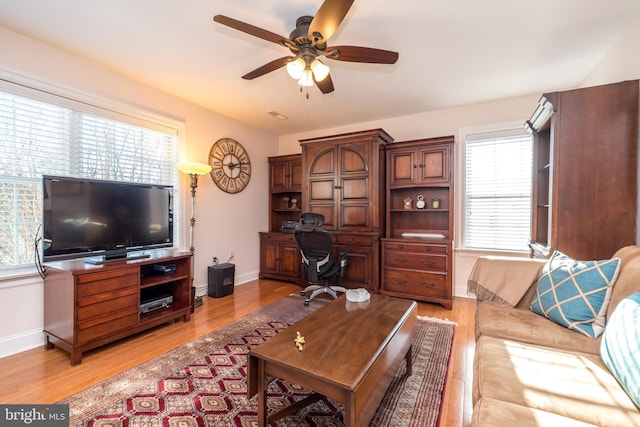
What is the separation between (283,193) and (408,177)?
88.5 inches

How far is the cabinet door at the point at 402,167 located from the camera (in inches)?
147

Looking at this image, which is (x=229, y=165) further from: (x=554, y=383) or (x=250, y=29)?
(x=554, y=383)

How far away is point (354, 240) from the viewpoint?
12.6ft

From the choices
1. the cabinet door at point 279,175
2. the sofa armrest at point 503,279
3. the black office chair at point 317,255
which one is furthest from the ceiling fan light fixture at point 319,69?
the cabinet door at point 279,175

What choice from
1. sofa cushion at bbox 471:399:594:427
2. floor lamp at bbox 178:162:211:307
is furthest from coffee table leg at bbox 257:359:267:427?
floor lamp at bbox 178:162:211:307

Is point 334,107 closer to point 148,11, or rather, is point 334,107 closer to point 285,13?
point 285,13

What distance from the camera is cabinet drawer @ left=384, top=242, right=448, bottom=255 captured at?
3363 mm

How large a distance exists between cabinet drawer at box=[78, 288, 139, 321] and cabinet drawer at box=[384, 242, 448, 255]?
111 inches

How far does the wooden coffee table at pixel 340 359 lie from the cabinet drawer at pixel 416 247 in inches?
66.8

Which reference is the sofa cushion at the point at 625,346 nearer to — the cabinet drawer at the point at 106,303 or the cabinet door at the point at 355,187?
the cabinet door at the point at 355,187

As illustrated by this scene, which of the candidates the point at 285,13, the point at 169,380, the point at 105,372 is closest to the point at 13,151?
the point at 105,372

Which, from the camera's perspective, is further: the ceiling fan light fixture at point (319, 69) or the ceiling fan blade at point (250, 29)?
the ceiling fan light fixture at point (319, 69)

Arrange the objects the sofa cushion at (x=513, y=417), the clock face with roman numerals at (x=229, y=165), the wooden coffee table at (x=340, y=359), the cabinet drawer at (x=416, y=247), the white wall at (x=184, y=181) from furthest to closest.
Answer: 1. the clock face with roman numerals at (x=229, y=165)
2. the cabinet drawer at (x=416, y=247)
3. the white wall at (x=184, y=181)
4. the wooden coffee table at (x=340, y=359)
5. the sofa cushion at (x=513, y=417)

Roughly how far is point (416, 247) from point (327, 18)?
273 centimetres
